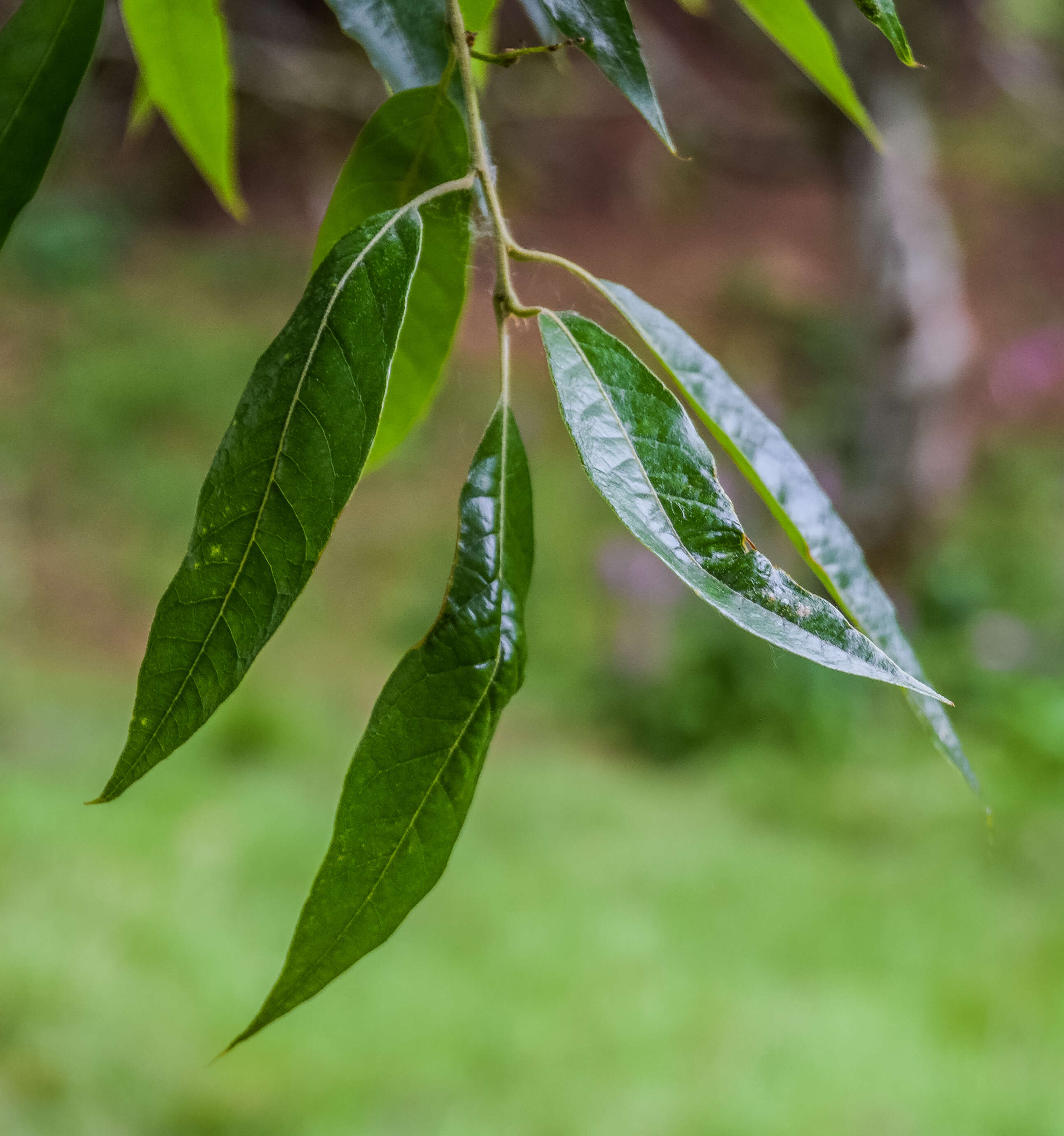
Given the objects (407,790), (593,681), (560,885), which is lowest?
(593,681)

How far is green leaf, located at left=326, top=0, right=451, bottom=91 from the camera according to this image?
0.36m

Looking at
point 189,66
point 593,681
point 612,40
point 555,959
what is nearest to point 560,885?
point 555,959

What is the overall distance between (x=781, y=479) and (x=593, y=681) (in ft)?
7.63

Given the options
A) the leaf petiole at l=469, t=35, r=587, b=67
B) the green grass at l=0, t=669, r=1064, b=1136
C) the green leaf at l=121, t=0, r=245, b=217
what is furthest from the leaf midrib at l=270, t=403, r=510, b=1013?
the green grass at l=0, t=669, r=1064, b=1136

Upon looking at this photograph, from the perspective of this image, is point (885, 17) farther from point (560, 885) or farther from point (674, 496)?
point (560, 885)

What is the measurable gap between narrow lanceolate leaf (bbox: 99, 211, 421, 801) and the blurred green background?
119mm

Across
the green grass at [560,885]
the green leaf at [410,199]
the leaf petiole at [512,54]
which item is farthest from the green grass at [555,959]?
the leaf petiole at [512,54]

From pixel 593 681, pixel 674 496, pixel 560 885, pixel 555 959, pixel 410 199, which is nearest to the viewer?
pixel 674 496

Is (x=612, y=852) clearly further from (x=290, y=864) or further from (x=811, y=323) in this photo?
(x=811, y=323)

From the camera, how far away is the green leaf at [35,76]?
1.12ft

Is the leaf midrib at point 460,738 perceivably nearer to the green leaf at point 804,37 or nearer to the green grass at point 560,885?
the green leaf at point 804,37

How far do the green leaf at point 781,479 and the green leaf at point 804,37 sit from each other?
116 mm

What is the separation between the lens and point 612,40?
31 centimetres

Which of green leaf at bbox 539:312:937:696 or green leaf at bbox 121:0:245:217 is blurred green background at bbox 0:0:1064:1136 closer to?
green leaf at bbox 539:312:937:696
